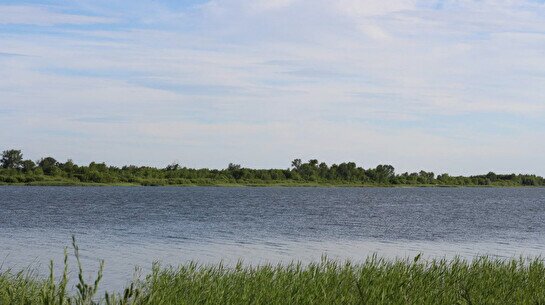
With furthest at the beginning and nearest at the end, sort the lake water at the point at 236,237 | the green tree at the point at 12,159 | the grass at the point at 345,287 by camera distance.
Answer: the green tree at the point at 12,159, the lake water at the point at 236,237, the grass at the point at 345,287

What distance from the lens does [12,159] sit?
172 meters

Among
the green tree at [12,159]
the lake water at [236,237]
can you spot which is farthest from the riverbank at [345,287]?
the green tree at [12,159]

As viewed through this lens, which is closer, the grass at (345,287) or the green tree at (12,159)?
the grass at (345,287)

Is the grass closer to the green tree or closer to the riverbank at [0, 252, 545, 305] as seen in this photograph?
the riverbank at [0, 252, 545, 305]

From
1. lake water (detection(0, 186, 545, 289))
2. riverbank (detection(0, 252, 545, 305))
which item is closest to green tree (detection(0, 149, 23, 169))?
lake water (detection(0, 186, 545, 289))

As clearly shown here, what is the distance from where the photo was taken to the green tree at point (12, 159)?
561 feet

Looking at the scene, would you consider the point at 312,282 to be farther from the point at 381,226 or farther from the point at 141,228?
the point at 381,226

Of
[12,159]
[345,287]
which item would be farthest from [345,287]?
[12,159]

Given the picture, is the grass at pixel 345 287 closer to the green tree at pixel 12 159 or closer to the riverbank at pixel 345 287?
the riverbank at pixel 345 287

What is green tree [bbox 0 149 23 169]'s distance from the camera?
561ft

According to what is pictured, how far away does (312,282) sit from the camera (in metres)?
17.4

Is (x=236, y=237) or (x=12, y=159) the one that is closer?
(x=236, y=237)

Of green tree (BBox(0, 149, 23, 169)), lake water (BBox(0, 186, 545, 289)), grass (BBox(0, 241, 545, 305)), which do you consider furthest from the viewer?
green tree (BBox(0, 149, 23, 169))

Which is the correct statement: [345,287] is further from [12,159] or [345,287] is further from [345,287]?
[12,159]
